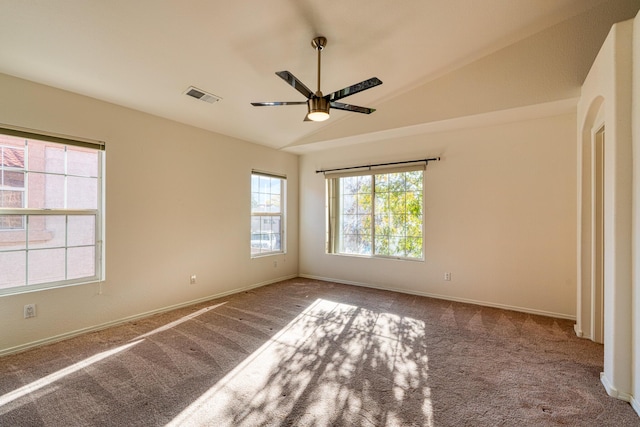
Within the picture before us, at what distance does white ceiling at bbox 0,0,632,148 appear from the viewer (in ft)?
7.36

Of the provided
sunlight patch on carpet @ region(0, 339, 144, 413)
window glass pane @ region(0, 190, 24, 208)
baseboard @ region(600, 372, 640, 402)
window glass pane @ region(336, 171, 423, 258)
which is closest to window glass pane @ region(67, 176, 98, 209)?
window glass pane @ region(0, 190, 24, 208)

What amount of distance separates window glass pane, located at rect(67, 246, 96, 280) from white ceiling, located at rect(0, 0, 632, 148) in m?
1.65

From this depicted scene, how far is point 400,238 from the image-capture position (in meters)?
4.88

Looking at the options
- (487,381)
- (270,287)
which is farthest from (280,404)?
(270,287)

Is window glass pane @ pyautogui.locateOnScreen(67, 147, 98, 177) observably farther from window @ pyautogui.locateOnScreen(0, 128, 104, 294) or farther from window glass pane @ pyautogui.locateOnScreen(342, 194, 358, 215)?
window glass pane @ pyautogui.locateOnScreen(342, 194, 358, 215)

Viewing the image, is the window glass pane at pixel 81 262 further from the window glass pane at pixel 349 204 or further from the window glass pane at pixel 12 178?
the window glass pane at pixel 349 204

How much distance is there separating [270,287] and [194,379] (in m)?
2.76

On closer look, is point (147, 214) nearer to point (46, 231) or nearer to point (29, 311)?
point (46, 231)

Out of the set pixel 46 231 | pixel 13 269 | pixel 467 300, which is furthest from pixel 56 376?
pixel 467 300

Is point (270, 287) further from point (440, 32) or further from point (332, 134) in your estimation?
point (440, 32)

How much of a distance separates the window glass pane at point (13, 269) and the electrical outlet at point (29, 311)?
217 mm

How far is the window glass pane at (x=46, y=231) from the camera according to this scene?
112 inches

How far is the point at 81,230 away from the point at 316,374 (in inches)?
113


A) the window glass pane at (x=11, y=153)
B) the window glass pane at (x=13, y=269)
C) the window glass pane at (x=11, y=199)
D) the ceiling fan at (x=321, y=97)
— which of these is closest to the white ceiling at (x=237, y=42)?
the ceiling fan at (x=321, y=97)
